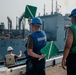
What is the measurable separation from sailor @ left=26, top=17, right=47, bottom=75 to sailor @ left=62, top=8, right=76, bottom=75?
61 cm

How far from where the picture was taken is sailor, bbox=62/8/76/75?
359 centimetres

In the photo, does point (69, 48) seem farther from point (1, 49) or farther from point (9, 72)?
point (1, 49)

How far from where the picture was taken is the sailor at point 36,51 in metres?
4.00

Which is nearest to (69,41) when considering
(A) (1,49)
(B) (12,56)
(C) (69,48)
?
(C) (69,48)

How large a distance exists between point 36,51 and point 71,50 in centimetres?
75

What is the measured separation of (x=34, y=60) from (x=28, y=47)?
1.06ft

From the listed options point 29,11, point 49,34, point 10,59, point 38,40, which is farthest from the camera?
point 49,34

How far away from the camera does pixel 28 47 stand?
13.0ft

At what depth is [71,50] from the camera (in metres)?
3.72

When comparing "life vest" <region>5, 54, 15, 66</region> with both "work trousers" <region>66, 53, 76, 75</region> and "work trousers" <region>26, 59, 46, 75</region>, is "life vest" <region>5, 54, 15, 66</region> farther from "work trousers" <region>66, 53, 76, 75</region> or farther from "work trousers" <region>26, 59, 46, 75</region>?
"work trousers" <region>66, 53, 76, 75</region>

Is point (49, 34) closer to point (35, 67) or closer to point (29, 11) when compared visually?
point (29, 11)

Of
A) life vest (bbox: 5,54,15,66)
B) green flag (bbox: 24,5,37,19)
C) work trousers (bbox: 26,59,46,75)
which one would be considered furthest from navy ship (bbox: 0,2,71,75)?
work trousers (bbox: 26,59,46,75)

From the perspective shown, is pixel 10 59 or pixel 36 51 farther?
pixel 10 59

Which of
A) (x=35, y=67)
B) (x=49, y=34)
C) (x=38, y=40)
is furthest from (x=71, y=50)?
(x=49, y=34)
